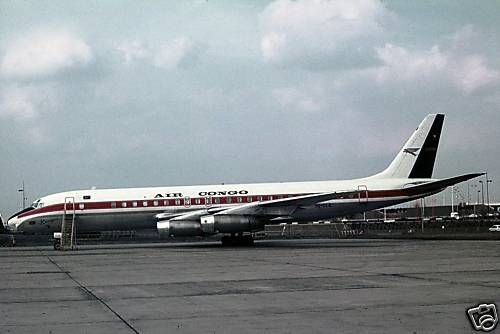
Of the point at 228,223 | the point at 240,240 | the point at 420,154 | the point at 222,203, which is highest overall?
the point at 420,154

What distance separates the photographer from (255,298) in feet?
35.6

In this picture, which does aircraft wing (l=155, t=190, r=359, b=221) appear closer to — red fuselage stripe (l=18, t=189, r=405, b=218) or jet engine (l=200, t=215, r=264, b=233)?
jet engine (l=200, t=215, r=264, b=233)

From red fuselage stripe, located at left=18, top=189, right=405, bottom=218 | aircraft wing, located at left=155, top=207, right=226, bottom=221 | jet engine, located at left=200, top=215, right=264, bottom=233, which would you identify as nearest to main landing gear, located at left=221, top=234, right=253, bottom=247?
red fuselage stripe, located at left=18, top=189, right=405, bottom=218

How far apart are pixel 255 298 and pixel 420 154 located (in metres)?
28.1

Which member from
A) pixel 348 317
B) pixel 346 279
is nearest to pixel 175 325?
pixel 348 317

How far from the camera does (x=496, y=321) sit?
303 inches

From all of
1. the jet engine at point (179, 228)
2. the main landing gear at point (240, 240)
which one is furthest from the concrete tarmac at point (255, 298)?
the main landing gear at point (240, 240)

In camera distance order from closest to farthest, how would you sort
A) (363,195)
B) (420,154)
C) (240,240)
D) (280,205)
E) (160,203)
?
(280,205)
(160,203)
(240,240)
(363,195)
(420,154)

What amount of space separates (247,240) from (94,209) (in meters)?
7.96

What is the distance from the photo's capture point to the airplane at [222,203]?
107 ft

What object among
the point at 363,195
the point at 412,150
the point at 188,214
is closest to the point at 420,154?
the point at 412,150

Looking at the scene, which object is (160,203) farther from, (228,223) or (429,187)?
(429,187)

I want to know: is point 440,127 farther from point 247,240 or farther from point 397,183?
point 247,240

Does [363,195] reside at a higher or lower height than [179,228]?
higher
